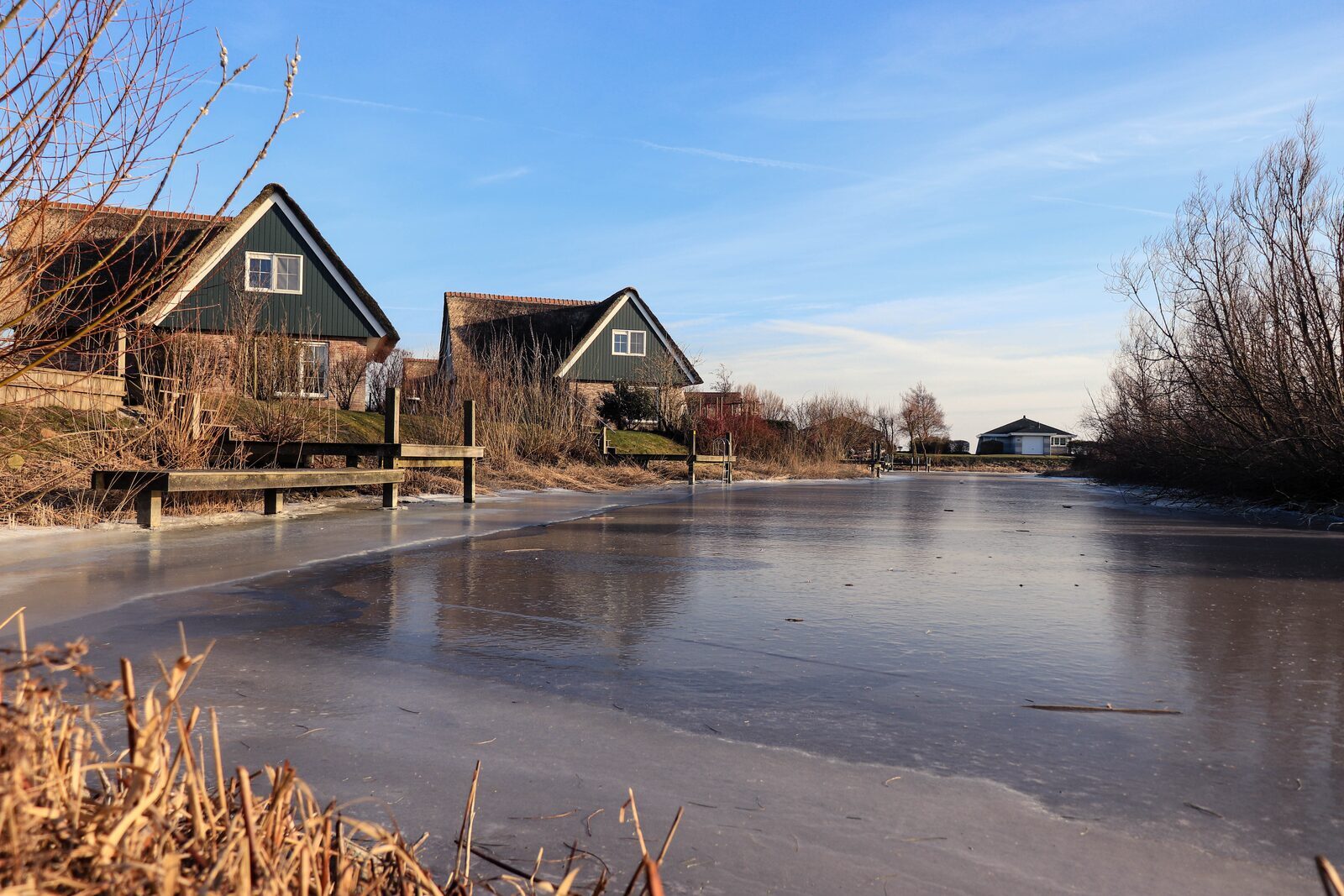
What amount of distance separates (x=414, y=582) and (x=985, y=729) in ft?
12.0

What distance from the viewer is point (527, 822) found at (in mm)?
1964

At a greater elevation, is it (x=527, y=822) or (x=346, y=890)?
(x=346, y=890)

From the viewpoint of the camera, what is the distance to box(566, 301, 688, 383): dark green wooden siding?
35.4m

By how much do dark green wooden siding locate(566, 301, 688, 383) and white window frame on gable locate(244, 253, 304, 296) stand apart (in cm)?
1114

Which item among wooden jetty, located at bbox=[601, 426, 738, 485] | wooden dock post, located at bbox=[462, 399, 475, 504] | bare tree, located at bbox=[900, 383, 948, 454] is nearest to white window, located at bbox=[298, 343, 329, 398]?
wooden dock post, located at bbox=[462, 399, 475, 504]

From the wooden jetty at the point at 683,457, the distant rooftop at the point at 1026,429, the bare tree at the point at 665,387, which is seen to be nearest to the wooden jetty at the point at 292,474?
the wooden jetty at the point at 683,457

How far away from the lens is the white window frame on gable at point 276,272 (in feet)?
84.6

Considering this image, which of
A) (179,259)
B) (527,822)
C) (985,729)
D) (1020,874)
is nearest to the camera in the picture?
(1020,874)

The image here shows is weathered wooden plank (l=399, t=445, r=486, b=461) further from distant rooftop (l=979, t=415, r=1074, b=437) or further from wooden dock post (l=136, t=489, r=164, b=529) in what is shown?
distant rooftop (l=979, t=415, r=1074, b=437)

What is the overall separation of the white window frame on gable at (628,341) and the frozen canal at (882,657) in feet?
95.1

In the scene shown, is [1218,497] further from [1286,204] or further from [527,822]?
[527,822]

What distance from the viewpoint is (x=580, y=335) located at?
3591 centimetres

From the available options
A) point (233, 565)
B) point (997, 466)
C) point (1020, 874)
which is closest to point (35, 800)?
point (1020, 874)

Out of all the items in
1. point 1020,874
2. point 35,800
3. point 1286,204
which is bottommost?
point 1020,874
